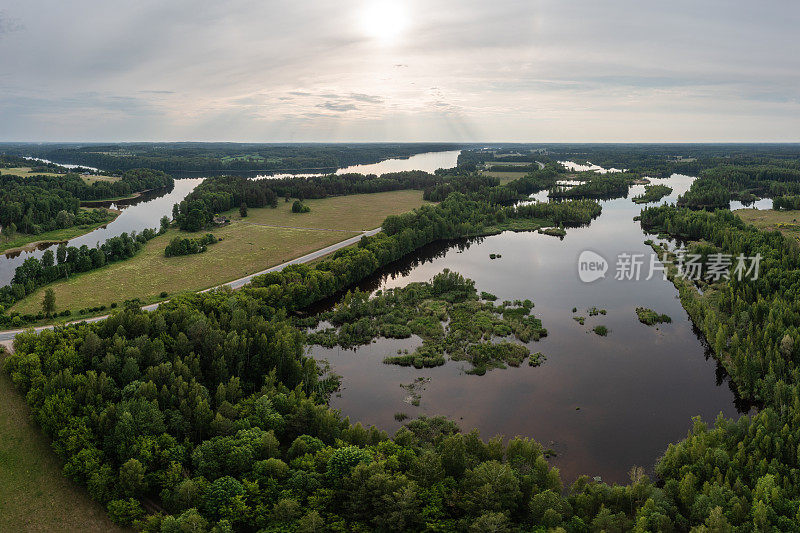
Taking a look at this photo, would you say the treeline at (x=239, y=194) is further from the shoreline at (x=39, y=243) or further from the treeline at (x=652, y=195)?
the treeline at (x=652, y=195)

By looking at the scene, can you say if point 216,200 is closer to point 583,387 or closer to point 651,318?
point 651,318

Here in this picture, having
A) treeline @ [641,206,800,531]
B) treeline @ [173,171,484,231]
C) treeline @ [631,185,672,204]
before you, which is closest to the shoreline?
treeline @ [173,171,484,231]

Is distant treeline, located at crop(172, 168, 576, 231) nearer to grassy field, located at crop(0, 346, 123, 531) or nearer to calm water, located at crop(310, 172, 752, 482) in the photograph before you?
calm water, located at crop(310, 172, 752, 482)

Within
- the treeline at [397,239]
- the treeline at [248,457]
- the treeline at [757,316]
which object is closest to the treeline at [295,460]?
the treeline at [248,457]

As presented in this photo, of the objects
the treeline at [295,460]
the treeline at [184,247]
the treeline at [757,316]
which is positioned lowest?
the treeline at [295,460]

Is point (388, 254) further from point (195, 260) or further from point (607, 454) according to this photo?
point (607, 454)

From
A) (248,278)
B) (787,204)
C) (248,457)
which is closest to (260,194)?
(248,278)
